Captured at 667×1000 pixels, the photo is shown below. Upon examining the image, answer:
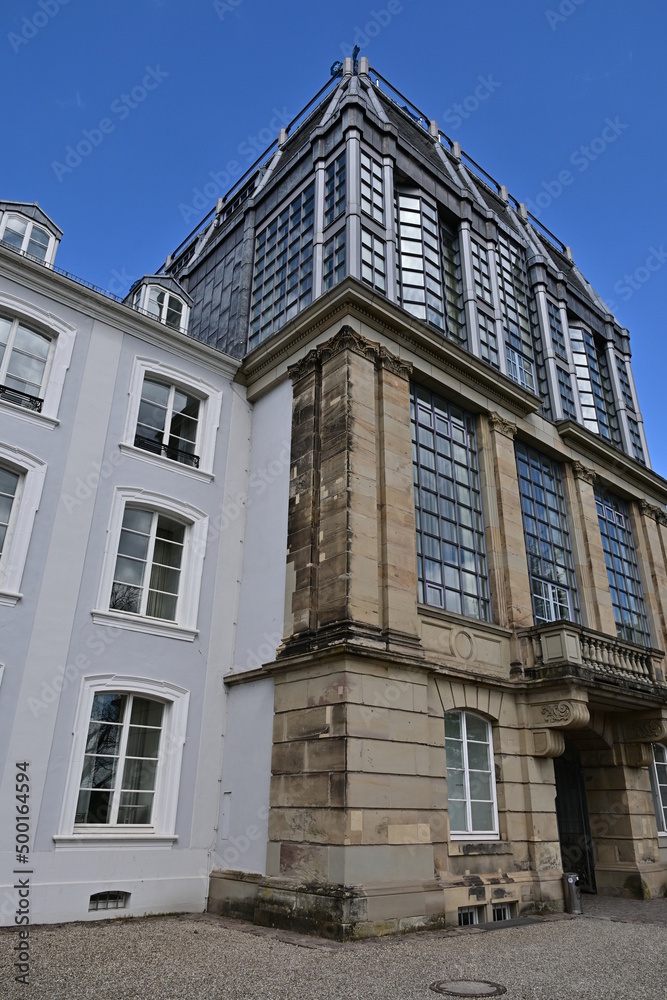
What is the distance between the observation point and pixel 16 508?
13.5 meters

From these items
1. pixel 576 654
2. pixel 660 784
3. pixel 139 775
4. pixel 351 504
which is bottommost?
pixel 139 775

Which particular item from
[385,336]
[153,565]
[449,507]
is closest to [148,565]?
[153,565]

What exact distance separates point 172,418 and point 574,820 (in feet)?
45.5

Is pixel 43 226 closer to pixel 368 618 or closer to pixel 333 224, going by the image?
pixel 333 224

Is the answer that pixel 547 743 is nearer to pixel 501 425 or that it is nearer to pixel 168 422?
pixel 501 425

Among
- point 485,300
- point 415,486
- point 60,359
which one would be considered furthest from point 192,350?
point 485,300

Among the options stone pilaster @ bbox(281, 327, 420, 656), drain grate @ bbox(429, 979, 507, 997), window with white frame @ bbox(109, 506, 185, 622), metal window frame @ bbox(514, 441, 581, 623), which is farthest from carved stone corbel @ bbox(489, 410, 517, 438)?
drain grate @ bbox(429, 979, 507, 997)

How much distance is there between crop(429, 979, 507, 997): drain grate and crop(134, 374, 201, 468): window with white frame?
11.4 metres

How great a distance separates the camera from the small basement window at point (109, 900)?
12102 mm

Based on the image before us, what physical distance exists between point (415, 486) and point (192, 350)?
639cm

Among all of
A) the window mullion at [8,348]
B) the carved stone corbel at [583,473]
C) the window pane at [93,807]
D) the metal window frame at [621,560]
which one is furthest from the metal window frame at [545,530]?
the window mullion at [8,348]

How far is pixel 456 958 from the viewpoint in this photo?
938cm

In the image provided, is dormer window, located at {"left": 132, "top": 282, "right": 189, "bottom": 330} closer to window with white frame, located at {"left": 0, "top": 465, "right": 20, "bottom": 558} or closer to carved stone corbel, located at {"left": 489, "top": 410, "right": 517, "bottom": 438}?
window with white frame, located at {"left": 0, "top": 465, "right": 20, "bottom": 558}

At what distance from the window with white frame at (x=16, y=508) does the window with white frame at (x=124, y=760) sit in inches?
91.7
